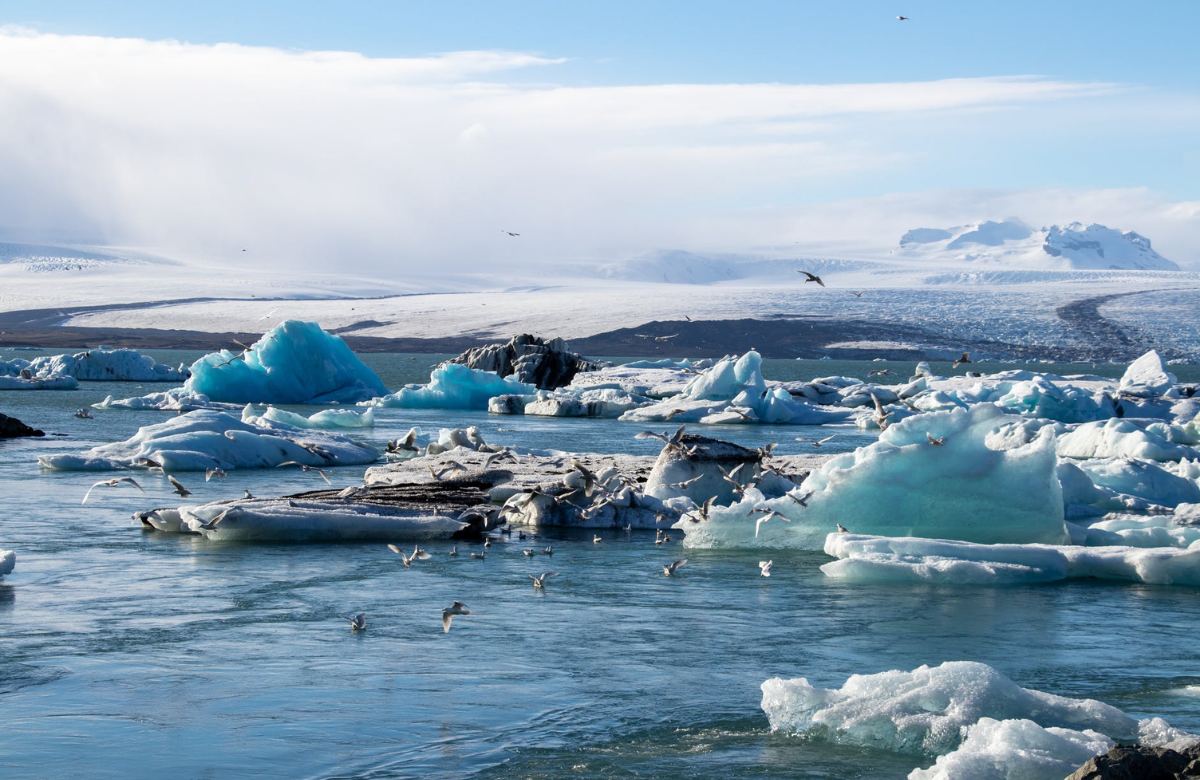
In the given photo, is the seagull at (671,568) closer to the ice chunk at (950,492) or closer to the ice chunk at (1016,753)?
the ice chunk at (950,492)

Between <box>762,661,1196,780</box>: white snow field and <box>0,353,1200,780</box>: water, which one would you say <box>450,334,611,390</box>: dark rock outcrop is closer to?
<box>0,353,1200,780</box>: water

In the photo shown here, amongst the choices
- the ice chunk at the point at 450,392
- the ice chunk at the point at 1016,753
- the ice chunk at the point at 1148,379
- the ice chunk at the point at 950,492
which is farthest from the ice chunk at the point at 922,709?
the ice chunk at the point at 450,392

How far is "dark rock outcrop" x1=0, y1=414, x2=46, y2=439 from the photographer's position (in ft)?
62.2

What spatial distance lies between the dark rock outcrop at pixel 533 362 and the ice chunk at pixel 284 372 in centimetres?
831

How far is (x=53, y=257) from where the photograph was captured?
152m

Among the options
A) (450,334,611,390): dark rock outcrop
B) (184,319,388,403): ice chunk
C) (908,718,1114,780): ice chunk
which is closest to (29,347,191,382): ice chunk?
(450,334,611,390): dark rock outcrop

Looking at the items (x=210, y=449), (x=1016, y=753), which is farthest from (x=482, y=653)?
(x=210, y=449)

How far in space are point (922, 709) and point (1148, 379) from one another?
26.3m

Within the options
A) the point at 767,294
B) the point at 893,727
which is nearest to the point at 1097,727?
the point at 893,727

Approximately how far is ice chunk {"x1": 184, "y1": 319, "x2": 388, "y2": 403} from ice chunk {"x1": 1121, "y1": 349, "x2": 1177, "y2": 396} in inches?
701

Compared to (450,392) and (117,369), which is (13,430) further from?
(117,369)

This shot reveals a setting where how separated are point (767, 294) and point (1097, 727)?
99.4m

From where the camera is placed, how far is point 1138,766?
3.64 meters

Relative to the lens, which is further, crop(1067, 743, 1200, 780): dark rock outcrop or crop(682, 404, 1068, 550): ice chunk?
crop(682, 404, 1068, 550): ice chunk
